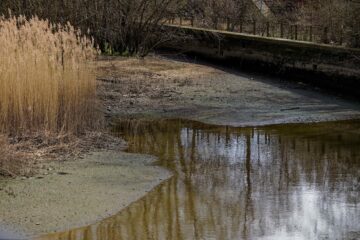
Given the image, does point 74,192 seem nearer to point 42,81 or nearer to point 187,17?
point 42,81

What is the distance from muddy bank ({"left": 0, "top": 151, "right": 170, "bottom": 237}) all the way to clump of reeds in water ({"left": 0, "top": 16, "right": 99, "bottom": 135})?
917mm

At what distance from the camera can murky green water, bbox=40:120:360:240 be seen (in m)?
6.12

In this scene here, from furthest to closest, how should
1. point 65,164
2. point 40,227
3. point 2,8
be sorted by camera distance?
point 2,8 < point 65,164 < point 40,227

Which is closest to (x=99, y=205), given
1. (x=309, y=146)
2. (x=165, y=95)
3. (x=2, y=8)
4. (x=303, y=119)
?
(x=309, y=146)

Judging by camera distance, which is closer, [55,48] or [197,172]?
[197,172]

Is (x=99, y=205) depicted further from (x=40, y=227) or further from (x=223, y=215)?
(x=223, y=215)

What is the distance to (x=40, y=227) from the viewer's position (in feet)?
19.8

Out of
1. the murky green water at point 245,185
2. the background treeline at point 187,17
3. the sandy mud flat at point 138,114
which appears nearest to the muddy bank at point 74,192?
the sandy mud flat at point 138,114

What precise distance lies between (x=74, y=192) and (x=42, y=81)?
7.89ft

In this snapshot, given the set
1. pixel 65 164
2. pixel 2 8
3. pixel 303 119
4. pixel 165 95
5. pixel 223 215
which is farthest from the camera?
pixel 2 8

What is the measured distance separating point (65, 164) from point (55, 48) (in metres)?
1.77

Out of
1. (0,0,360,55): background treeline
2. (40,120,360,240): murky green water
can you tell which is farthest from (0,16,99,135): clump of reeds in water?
(0,0,360,55): background treeline

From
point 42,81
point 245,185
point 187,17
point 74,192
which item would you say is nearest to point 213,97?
point 42,81

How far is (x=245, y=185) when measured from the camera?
25.0 ft
